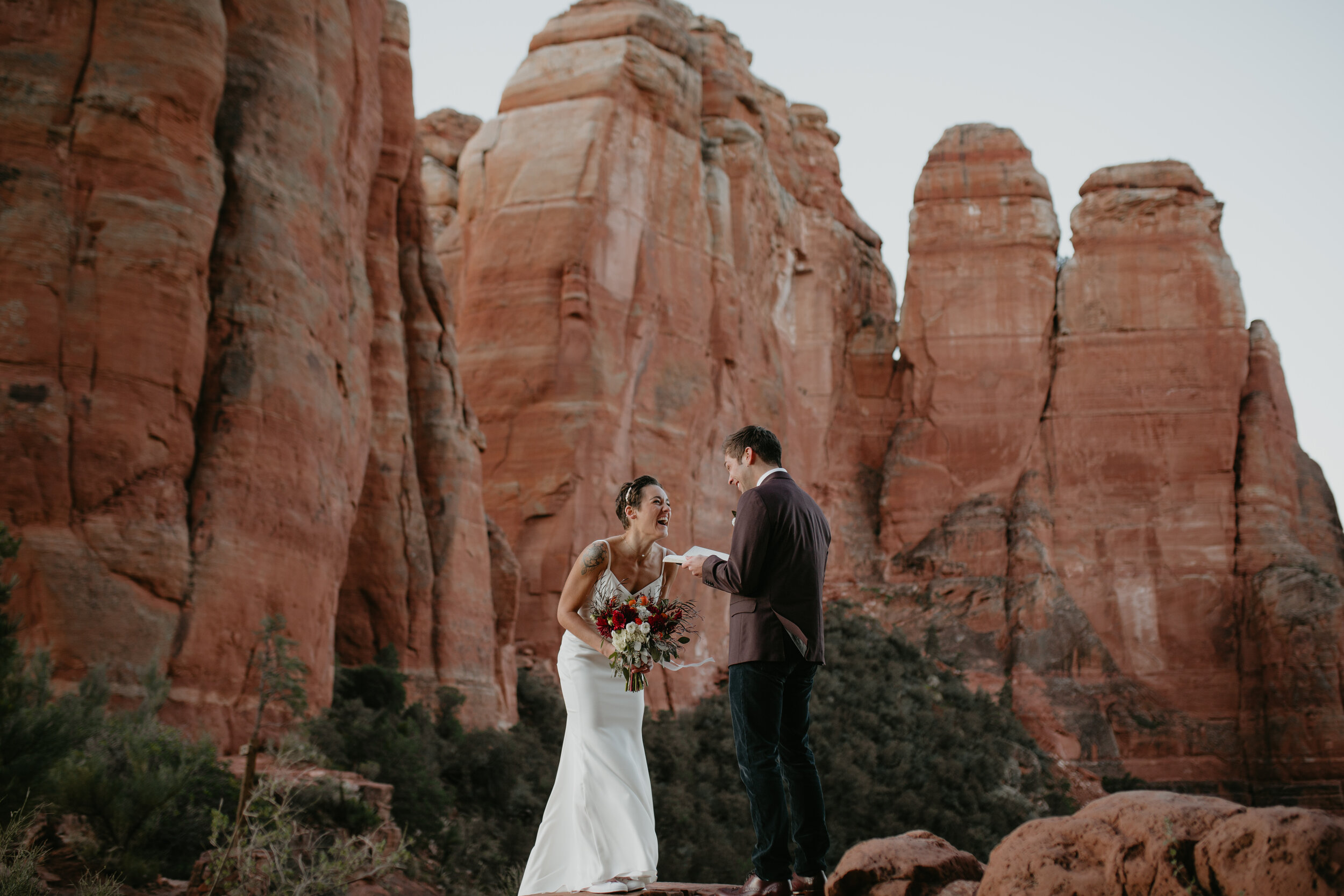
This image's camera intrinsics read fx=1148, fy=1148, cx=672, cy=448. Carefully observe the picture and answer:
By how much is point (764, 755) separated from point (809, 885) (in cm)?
65

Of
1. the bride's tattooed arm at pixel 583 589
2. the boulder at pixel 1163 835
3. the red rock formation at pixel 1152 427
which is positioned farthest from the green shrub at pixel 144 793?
the red rock formation at pixel 1152 427

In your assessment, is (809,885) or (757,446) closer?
(809,885)

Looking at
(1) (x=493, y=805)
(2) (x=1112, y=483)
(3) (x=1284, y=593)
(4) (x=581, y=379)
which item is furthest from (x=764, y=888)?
(2) (x=1112, y=483)

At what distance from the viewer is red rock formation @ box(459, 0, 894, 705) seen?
22000 mm

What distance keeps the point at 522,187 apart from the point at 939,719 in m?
14.3

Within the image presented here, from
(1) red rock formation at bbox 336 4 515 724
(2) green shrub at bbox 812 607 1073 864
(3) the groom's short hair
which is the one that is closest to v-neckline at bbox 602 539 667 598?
(3) the groom's short hair

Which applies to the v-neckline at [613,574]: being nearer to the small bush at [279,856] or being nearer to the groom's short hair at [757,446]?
the groom's short hair at [757,446]

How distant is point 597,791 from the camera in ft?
18.2

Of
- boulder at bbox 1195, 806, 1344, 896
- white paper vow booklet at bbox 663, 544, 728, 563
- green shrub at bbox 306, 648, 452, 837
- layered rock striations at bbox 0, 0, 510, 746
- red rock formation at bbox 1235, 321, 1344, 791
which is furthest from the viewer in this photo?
red rock formation at bbox 1235, 321, 1344, 791

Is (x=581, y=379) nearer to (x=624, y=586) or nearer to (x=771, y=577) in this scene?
(x=624, y=586)

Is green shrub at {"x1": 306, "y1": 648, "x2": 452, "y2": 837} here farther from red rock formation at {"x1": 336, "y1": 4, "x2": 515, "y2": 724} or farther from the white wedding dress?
the white wedding dress

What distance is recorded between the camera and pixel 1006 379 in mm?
34219

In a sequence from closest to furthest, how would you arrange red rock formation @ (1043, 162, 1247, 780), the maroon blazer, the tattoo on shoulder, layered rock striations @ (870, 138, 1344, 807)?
the maroon blazer → the tattoo on shoulder → layered rock striations @ (870, 138, 1344, 807) → red rock formation @ (1043, 162, 1247, 780)

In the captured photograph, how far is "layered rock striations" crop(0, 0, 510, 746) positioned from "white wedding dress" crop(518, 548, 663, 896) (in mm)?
5718
